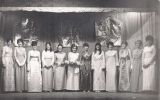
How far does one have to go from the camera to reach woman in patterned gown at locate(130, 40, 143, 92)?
8578 mm

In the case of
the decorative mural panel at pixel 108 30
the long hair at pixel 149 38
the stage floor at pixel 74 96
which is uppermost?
the decorative mural panel at pixel 108 30

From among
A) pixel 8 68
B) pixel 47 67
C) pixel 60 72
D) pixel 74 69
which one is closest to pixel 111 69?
pixel 74 69

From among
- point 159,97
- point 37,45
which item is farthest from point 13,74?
point 159,97

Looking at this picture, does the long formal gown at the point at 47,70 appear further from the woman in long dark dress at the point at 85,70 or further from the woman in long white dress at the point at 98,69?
the woman in long white dress at the point at 98,69

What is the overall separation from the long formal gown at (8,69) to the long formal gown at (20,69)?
14 centimetres

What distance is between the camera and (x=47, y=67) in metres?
8.88

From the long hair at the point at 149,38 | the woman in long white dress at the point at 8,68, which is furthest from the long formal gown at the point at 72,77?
the long hair at the point at 149,38

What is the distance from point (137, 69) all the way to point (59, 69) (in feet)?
6.28

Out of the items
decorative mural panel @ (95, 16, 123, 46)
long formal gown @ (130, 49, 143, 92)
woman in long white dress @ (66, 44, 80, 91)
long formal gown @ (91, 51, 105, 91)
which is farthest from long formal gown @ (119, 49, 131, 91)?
woman in long white dress @ (66, 44, 80, 91)

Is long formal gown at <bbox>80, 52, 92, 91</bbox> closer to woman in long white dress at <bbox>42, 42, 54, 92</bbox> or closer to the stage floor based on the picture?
the stage floor

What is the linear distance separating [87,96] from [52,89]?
3.44ft

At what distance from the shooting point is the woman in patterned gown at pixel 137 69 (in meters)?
8.58

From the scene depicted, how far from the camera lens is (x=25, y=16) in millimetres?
8984

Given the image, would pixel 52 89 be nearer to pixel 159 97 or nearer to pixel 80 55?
pixel 80 55
